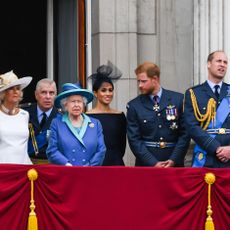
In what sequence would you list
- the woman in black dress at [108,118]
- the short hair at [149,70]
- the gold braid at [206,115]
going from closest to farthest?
1. the gold braid at [206,115]
2. the short hair at [149,70]
3. the woman in black dress at [108,118]

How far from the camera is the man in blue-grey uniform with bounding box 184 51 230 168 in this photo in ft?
31.4

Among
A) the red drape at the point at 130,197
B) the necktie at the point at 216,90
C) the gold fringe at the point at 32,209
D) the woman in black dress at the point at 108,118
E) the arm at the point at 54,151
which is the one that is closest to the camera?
the gold fringe at the point at 32,209

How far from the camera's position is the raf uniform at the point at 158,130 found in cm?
993

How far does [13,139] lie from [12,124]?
0.51 ft

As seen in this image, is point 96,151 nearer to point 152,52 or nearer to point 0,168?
point 0,168

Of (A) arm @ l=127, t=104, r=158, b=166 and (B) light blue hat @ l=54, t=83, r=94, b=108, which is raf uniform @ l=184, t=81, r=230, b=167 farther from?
(B) light blue hat @ l=54, t=83, r=94, b=108

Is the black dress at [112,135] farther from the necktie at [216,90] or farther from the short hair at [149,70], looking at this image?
the necktie at [216,90]

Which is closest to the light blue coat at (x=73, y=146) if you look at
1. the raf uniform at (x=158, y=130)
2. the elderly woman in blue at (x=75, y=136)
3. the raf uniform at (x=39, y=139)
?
the elderly woman in blue at (x=75, y=136)

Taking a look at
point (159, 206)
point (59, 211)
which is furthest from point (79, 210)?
point (159, 206)

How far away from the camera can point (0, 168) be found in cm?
870

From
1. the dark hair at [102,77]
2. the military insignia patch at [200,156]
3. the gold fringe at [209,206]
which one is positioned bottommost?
the gold fringe at [209,206]

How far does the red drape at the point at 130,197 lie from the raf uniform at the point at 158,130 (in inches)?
36.4

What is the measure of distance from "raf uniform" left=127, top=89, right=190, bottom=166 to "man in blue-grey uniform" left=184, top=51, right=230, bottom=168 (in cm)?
23

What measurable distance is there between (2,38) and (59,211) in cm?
778
